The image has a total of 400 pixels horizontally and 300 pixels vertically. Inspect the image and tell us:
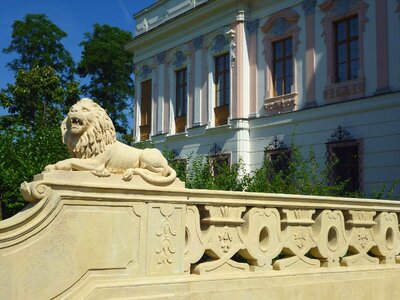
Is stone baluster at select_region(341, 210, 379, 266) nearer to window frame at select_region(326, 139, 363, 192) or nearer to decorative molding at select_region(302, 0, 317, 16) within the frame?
window frame at select_region(326, 139, 363, 192)

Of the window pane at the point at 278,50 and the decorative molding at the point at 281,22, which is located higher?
the decorative molding at the point at 281,22

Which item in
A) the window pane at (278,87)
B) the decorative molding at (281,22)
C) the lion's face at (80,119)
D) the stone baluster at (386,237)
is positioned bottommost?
the stone baluster at (386,237)

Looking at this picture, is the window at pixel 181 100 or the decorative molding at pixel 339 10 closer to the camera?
the decorative molding at pixel 339 10

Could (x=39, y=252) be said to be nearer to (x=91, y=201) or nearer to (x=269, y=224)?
(x=91, y=201)

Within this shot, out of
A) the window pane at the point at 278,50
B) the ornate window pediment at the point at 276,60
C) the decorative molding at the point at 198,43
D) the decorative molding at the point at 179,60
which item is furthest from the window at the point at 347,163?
the decorative molding at the point at 179,60

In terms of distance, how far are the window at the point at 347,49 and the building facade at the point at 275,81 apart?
0.03 meters

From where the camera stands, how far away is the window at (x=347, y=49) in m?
17.3

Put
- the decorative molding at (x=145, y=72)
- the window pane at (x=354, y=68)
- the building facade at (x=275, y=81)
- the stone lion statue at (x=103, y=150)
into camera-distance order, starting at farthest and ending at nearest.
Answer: the decorative molding at (x=145, y=72)
the window pane at (x=354, y=68)
the building facade at (x=275, y=81)
the stone lion statue at (x=103, y=150)

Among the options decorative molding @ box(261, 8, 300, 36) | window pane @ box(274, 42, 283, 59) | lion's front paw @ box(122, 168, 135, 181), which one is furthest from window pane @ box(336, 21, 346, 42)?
lion's front paw @ box(122, 168, 135, 181)

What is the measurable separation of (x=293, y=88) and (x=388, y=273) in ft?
42.8

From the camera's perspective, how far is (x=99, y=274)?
4.21 metres

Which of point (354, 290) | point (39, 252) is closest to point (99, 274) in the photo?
point (39, 252)

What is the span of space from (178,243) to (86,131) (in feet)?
3.80

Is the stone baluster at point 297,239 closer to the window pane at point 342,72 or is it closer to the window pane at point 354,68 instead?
the window pane at point 354,68
